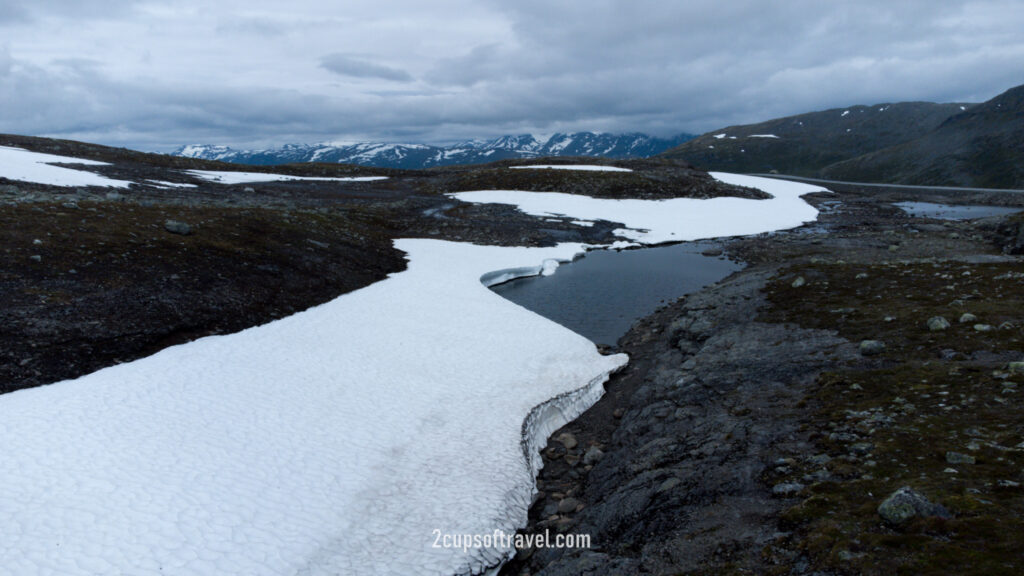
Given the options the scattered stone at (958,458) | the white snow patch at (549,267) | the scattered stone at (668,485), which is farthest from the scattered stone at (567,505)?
the white snow patch at (549,267)

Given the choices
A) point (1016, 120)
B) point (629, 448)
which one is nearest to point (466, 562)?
point (629, 448)

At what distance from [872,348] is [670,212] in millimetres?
51748

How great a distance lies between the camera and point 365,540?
977 centimetres

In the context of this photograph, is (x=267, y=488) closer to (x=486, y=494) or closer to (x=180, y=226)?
(x=486, y=494)

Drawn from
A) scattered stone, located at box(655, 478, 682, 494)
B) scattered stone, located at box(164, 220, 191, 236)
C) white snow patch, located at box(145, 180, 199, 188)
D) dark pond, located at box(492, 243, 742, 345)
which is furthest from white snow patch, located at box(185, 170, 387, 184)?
scattered stone, located at box(655, 478, 682, 494)

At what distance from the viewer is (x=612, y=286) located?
109 feet

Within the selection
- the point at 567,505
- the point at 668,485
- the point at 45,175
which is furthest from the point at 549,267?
the point at 45,175

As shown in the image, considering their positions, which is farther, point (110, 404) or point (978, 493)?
point (110, 404)

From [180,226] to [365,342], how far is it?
48.9 feet

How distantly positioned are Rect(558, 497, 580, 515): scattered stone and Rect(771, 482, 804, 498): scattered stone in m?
4.74

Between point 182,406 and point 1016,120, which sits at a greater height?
point 1016,120

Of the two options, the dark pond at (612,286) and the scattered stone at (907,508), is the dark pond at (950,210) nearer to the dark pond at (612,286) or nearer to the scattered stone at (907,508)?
the dark pond at (612,286)

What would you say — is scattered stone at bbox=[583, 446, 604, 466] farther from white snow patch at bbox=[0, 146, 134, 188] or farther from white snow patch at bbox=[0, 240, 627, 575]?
white snow patch at bbox=[0, 146, 134, 188]

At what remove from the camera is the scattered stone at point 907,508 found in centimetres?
634
